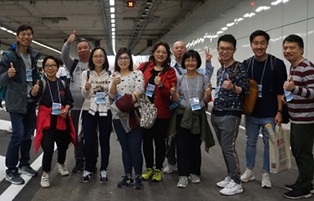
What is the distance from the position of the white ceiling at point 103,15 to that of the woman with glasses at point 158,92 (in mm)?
8160

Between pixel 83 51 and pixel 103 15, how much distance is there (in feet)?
44.4

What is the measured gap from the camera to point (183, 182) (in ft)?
13.8

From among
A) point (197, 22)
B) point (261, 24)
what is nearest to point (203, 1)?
point (197, 22)

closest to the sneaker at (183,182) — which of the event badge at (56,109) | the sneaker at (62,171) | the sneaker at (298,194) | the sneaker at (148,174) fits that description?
the sneaker at (148,174)

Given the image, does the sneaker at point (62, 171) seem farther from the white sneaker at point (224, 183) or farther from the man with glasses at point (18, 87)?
the white sneaker at point (224, 183)

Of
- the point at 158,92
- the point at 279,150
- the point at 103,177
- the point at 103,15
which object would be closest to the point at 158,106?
the point at 158,92

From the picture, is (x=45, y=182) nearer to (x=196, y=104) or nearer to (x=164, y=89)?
(x=164, y=89)

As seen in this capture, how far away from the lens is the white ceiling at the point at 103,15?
47.8 ft

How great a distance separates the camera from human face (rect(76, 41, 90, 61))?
458 cm

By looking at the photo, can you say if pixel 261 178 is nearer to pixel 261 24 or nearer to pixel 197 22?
pixel 261 24

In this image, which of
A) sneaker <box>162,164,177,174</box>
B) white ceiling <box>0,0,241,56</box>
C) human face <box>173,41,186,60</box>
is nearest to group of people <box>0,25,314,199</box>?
human face <box>173,41,186,60</box>

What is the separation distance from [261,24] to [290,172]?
19.5ft

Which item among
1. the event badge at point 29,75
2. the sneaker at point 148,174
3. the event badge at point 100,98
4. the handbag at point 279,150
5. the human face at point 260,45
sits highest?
the human face at point 260,45

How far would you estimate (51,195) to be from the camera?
12.8ft
